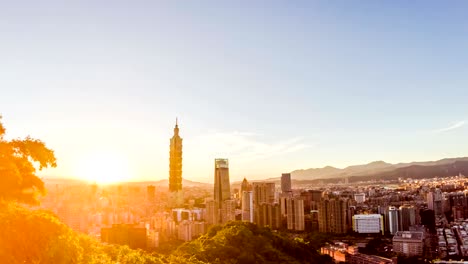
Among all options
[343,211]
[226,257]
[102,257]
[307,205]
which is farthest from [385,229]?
[102,257]

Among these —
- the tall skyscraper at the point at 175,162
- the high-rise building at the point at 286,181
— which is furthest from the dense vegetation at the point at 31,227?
the high-rise building at the point at 286,181

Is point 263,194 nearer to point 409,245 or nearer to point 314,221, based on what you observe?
point 314,221

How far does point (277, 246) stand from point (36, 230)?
38.4 ft

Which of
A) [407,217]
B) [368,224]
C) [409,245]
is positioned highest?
[407,217]

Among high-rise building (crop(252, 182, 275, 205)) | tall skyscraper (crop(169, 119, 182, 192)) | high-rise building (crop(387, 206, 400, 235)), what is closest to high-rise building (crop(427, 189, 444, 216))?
high-rise building (crop(387, 206, 400, 235))

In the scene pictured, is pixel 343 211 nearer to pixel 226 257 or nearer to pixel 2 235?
pixel 226 257

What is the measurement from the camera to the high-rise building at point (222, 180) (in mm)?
49719

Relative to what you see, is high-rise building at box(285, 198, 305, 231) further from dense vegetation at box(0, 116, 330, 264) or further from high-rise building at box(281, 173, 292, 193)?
high-rise building at box(281, 173, 292, 193)

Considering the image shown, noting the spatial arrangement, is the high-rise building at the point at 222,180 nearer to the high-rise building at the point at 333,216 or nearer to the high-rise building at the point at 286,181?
the high-rise building at the point at 333,216

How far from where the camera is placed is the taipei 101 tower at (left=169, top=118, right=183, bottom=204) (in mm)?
55594

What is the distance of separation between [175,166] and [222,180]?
7.75 meters

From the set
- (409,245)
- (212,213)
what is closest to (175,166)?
(212,213)

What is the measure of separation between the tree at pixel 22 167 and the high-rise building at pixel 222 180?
43.3 meters

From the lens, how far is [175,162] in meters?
55.9
